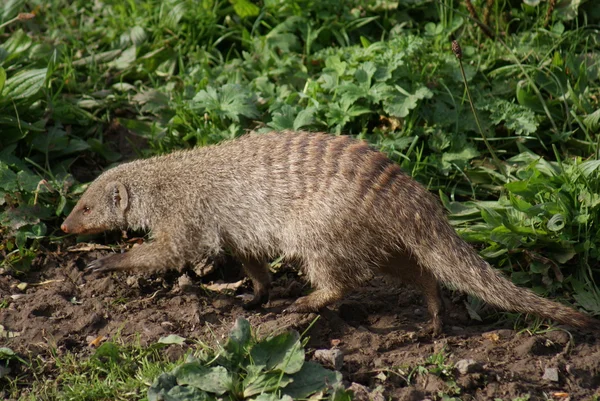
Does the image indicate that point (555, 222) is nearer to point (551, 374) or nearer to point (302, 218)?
point (551, 374)

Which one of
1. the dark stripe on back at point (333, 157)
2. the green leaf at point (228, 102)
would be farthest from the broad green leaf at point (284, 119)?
the dark stripe on back at point (333, 157)


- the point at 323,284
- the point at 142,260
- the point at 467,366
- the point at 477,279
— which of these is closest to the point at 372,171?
the point at 323,284

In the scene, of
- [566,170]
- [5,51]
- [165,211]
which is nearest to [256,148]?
[165,211]

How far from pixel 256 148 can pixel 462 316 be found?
136cm

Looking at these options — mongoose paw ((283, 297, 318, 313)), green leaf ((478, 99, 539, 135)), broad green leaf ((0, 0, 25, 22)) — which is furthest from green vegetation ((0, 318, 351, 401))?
broad green leaf ((0, 0, 25, 22))

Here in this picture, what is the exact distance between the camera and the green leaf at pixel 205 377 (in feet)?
9.80

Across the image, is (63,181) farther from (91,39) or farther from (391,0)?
(391,0)

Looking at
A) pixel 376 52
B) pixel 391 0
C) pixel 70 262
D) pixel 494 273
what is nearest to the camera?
pixel 494 273

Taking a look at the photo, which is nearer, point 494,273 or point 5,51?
point 494,273

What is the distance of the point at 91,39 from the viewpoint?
5789mm

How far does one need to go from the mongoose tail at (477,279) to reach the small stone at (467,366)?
41cm

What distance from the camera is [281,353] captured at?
10.4ft

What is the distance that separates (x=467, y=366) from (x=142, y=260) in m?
1.72

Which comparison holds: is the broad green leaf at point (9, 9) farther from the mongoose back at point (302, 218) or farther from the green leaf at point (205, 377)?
the green leaf at point (205, 377)
